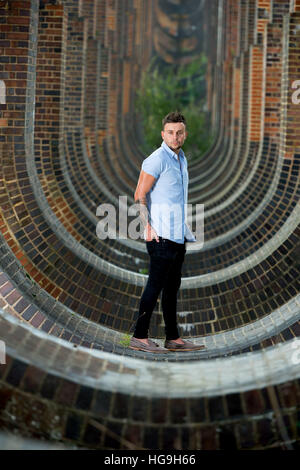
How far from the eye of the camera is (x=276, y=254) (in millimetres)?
6262

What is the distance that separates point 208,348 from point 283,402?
2.51 metres

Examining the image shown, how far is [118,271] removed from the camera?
22.0ft

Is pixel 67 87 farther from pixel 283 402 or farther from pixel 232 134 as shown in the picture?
pixel 283 402

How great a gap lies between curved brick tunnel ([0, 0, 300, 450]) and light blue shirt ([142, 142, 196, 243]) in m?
0.94

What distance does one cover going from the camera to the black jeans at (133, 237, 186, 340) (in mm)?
4082

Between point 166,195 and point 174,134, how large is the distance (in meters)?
0.40

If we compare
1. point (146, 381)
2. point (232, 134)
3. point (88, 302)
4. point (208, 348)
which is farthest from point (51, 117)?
point (232, 134)

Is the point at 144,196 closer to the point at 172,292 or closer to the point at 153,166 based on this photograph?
the point at 153,166

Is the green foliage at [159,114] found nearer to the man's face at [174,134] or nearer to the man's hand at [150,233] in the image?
the man's face at [174,134]

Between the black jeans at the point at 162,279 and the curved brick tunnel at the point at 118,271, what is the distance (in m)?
0.33

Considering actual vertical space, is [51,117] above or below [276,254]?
above

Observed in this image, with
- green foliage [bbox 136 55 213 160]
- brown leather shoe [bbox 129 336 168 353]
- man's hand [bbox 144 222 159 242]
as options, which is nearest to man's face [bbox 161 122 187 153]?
man's hand [bbox 144 222 159 242]

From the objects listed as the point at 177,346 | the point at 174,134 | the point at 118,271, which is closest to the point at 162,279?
the point at 177,346

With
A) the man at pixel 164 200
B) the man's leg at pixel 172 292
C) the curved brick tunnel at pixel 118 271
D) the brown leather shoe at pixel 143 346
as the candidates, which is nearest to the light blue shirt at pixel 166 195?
the man at pixel 164 200
